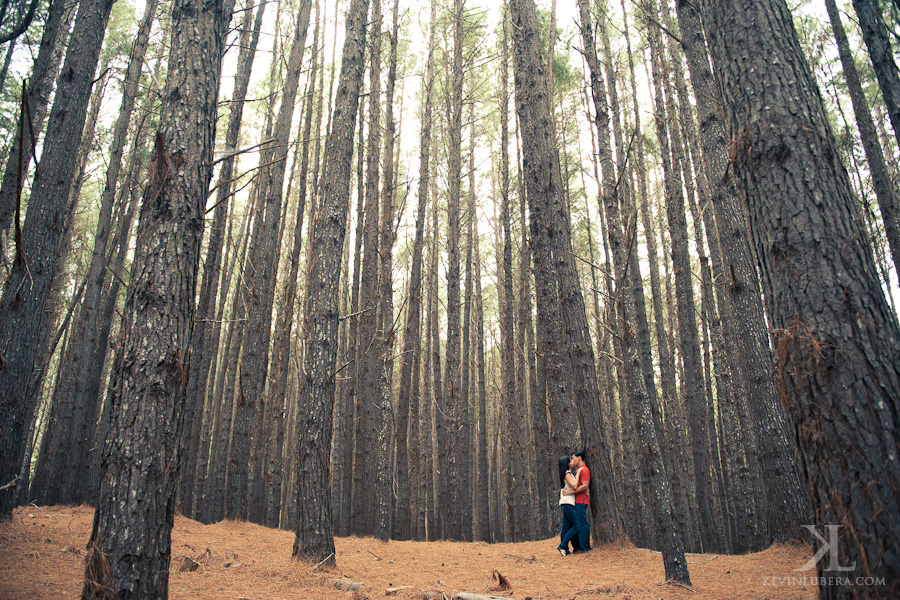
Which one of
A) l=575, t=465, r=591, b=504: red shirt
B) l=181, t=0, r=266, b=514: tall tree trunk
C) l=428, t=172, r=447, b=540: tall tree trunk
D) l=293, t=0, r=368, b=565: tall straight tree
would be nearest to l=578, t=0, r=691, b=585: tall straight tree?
l=575, t=465, r=591, b=504: red shirt

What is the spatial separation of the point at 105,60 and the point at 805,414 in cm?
1557

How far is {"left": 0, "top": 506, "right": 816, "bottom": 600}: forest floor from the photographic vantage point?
3941 millimetres

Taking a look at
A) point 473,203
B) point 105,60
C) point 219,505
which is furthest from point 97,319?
point 473,203

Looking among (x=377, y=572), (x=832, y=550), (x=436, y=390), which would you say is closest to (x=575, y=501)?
(x=377, y=572)

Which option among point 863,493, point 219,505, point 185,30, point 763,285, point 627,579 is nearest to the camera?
point 863,493

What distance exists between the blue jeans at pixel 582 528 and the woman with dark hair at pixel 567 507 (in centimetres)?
7

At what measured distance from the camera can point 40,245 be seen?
477cm

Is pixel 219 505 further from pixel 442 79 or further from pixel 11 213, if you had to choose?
pixel 442 79

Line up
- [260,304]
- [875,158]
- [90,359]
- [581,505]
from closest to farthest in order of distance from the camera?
[581,505] < [875,158] < [90,359] < [260,304]

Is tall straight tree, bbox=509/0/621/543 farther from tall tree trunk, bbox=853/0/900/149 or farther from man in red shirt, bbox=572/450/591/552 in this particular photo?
tall tree trunk, bbox=853/0/900/149

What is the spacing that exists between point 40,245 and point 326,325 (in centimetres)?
Result: 298

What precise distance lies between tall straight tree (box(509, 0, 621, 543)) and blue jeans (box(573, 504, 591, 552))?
5.6 inches

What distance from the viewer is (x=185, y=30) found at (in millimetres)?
3635

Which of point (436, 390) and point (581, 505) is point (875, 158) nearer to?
point (581, 505)
